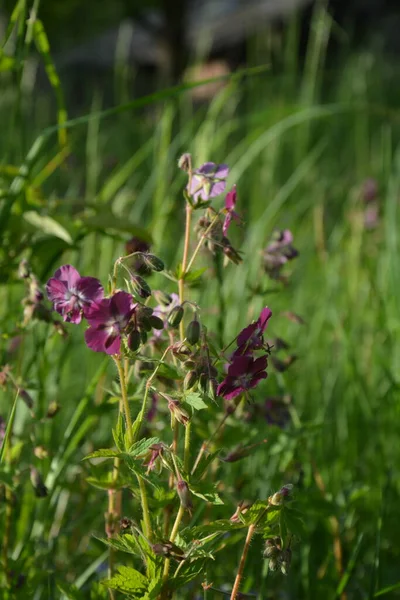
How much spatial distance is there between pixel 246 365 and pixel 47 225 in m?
0.63

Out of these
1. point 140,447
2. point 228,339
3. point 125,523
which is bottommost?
point 228,339

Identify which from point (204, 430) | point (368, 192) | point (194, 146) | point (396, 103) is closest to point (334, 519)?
point (204, 430)

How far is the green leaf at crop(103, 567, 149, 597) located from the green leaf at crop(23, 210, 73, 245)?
0.62m

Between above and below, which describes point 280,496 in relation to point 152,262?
below

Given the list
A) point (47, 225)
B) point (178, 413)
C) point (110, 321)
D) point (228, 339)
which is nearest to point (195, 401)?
point (178, 413)

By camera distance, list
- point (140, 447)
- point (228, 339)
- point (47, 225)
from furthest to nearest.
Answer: point (228, 339)
point (47, 225)
point (140, 447)

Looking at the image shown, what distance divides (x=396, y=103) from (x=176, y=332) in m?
6.60

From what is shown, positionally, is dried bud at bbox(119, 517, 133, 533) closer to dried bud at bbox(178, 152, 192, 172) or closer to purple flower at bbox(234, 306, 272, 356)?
purple flower at bbox(234, 306, 272, 356)

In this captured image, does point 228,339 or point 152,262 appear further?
point 228,339

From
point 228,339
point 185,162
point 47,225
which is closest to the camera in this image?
point 185,162

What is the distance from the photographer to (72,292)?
0.93 m

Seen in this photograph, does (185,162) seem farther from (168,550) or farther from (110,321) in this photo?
(168,550)

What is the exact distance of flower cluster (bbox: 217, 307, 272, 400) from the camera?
3.00ft

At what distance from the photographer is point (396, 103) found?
281 inches
